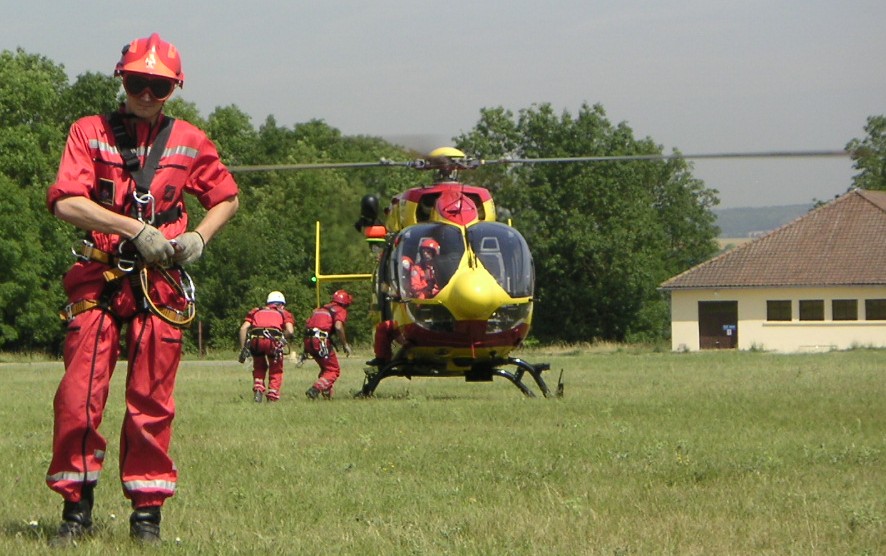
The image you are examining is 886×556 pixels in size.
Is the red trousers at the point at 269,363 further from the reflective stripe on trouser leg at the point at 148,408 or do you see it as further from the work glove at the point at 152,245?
the work glove at the point at 152,245

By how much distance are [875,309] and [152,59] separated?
59.2 m

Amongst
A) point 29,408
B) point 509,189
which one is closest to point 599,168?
point 509,189

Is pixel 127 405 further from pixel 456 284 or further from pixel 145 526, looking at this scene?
pixel 456 284

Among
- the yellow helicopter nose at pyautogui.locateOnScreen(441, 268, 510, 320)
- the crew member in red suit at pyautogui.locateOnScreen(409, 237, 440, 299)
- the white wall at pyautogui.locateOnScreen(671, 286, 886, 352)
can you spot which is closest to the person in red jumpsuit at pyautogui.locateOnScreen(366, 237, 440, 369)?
the crew member in red suit at pyautogui.locateOnScreen(409, 237, 440, 299)

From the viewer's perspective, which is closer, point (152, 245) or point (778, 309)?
point (152, 245)

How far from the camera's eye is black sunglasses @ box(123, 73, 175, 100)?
6020mm

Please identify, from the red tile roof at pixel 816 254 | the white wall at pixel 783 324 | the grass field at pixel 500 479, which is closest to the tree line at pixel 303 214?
the red tile roof at pixel 816 254

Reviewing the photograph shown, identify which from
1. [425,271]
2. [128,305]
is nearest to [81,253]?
[128,305]

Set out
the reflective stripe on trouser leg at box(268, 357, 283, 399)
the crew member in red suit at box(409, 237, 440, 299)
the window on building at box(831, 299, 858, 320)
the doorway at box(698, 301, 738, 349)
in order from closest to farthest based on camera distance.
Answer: the crew member in red suit at box(409, 237, 440, 299)
the reflective stripe on trouser leg at box(268, 357, 283, 399)
the window on building at box(831, 299, 858, 320)
the doorway at box(698, 301, 738, 349)

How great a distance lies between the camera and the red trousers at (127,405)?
5973 mm

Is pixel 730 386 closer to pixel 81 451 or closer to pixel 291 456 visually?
pixel 291 456

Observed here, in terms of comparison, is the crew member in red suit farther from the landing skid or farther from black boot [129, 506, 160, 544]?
black boot [129, 506, 160, 544]

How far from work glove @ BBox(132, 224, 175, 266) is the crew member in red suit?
1208 cm

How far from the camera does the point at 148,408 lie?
19.8ft
